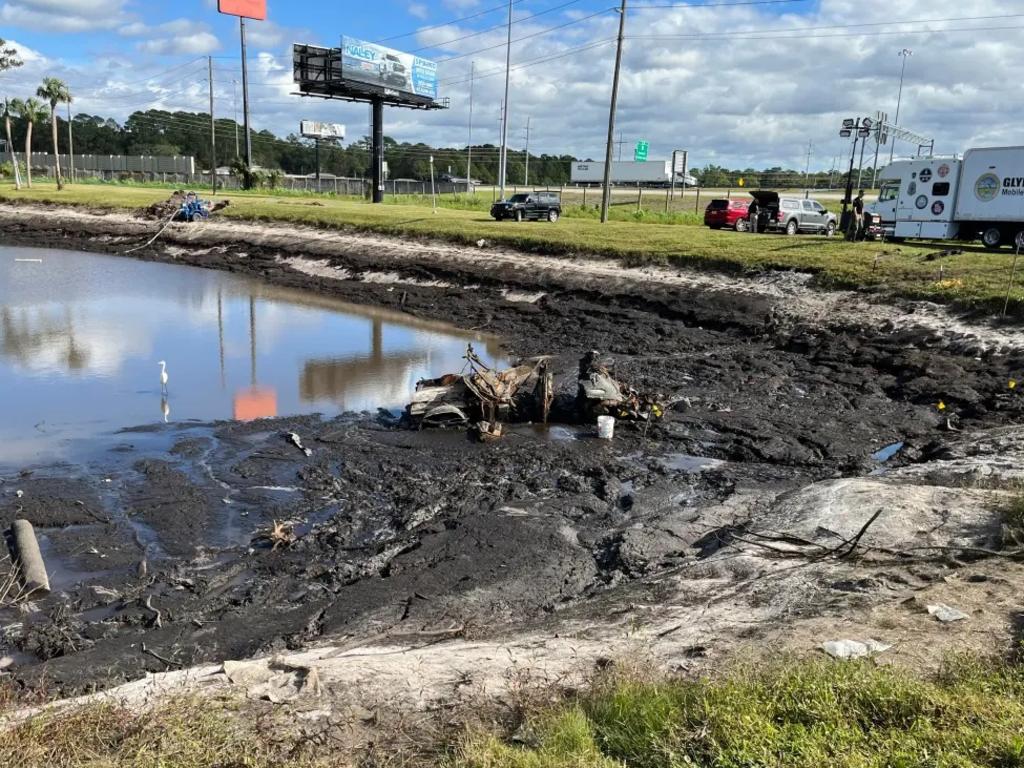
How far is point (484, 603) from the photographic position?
6.63m

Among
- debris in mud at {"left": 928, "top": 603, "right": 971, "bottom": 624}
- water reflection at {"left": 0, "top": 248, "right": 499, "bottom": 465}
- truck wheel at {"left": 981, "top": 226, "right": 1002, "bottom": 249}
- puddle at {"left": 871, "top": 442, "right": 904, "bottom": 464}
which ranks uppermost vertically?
truck wheel at {"left": 981, "top": 226, "right": 1002, "bottom": 249}

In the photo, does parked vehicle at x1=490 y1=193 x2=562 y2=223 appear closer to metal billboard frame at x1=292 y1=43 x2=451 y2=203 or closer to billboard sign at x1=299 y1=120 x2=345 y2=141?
metal billboard frame at x1=292 y1=43 x2=451 y2=203

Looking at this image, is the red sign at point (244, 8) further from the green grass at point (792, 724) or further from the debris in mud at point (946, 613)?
the green grass at point (792, 724)

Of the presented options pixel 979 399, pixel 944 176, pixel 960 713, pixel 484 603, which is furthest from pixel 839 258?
pixel 960 713

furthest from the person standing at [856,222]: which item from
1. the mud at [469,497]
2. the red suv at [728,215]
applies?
the mud at [469,497]

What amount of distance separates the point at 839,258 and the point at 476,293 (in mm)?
9907

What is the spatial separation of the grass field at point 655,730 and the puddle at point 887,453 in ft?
22.3

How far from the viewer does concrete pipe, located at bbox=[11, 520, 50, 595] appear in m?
6.74

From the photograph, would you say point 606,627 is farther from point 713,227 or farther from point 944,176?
point 713,227

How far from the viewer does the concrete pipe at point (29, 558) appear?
6.74 m

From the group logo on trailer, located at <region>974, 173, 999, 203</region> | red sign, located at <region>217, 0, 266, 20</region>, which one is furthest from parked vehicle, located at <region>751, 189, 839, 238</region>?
red sign, located at <region>217, 0, 266, 20</region>

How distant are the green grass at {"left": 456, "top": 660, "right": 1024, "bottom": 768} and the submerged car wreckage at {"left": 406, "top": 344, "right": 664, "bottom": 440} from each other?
24.0 feet

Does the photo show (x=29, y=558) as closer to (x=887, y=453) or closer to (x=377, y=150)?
(x=887, y=453)

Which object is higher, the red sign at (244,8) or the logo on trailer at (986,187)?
the red sign at (244,8)
